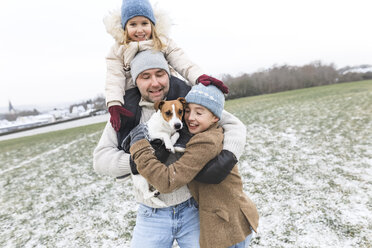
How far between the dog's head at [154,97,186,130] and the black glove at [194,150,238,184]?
1.36 feet

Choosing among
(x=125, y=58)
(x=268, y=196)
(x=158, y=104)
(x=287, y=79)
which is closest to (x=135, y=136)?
(x=158, y=104)

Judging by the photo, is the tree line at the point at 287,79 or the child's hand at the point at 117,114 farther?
the tree line at the point at 287,79

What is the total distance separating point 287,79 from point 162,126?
207 feet

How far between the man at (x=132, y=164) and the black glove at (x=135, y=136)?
0.06 m

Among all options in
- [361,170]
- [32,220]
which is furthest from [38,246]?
[361,170]

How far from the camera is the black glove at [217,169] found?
5.16ft

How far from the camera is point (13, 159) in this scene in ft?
39.3

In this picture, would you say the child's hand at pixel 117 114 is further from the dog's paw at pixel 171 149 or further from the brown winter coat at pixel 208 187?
the dog's paw at pixel 171 149

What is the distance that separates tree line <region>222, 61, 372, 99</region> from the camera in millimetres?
52469

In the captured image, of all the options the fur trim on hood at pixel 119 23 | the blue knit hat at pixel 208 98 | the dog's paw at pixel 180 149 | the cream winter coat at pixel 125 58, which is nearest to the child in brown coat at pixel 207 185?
the blue knit hat at pixel 208 98

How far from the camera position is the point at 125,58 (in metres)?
1.96

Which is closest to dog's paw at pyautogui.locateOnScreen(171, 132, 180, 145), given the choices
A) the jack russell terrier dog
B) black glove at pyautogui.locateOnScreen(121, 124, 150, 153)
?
the jack russell terrier dog

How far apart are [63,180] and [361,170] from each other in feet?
28.6

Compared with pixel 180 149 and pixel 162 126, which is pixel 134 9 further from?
pixel 180 149
